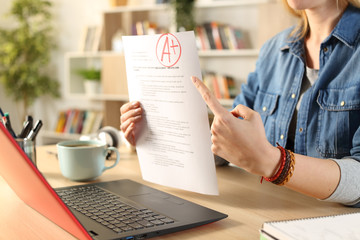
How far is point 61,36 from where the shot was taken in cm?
479

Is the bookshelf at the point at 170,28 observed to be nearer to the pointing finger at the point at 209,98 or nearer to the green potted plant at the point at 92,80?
the green potted plant at the point at 92,80

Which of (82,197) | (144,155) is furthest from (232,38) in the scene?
(82,197)

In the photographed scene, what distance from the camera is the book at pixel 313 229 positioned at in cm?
58

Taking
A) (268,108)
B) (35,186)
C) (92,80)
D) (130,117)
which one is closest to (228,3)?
(92,80)

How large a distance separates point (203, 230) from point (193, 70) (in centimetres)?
32

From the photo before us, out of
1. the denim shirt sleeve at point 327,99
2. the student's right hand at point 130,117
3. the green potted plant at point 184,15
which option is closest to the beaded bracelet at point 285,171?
the denim shirt sleeve at point 327,99

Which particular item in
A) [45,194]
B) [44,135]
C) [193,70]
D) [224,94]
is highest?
[193,70]

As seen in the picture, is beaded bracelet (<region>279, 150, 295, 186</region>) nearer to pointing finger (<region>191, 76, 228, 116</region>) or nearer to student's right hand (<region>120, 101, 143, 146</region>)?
pointing finger (<region>191, 76, 228, 116</region>)

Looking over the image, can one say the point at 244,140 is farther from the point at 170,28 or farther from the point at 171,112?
the point at 170,28

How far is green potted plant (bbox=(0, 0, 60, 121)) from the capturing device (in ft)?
14.6

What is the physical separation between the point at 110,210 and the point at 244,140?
0.28 metres

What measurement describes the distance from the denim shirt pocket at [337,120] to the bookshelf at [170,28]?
202 centimetres

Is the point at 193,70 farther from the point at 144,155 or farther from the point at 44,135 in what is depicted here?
the point at 44,135

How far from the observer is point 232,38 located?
350cm
